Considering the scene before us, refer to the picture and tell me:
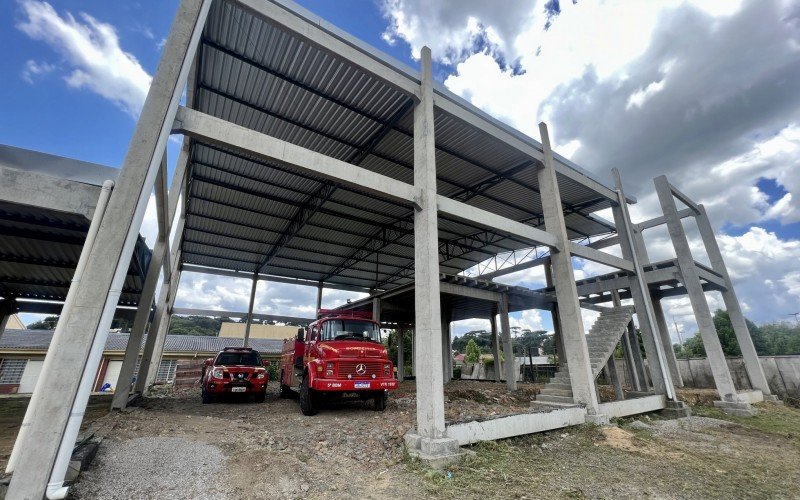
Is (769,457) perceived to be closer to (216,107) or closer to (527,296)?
(527,296)

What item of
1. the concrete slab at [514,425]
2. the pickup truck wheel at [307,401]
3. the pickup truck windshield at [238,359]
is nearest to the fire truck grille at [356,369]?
the pickup truck wheel at [307,401]

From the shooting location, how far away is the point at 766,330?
127ft

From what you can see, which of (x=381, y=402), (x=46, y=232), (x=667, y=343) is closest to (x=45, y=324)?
(x=46, y=232)

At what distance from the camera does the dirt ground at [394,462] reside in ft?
13.0

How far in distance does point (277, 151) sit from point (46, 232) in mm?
5766

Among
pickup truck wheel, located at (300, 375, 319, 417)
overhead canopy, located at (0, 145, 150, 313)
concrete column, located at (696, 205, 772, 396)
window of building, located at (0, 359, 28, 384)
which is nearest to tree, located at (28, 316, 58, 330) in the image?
window of building, located at (0, 359, 28, 384)

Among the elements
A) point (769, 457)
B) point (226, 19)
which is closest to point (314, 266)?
point (226, 19)

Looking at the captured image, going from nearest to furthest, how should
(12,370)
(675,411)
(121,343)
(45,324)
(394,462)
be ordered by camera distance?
(394,462)
(675,411)
(12,370)
(121,343)
(45,324)

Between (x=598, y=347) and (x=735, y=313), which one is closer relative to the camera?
(x=598, y=347)

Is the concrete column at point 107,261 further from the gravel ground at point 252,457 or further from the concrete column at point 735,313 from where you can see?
the concrete column at point 735,313

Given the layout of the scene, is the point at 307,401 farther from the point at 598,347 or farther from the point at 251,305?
the point at 251,305

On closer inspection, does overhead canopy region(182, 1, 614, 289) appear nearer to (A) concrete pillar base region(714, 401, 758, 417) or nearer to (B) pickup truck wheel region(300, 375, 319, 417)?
(B) pickup truck wheel region(300, 375, 319, 417)

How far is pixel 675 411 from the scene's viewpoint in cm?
959

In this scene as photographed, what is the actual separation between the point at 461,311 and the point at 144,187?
54.8ft
